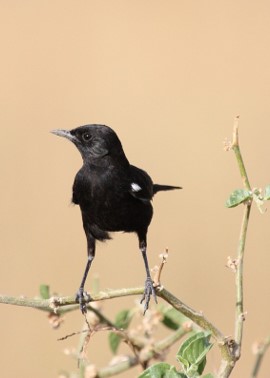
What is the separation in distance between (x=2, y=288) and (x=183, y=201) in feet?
8.10

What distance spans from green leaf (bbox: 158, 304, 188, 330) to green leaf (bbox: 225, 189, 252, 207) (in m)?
0.53

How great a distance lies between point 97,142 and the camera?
394cm

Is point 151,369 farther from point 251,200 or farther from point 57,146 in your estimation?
point 57,146

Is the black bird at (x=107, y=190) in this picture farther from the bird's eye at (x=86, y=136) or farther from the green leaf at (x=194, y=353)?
the green leaf at (x=194, y=353)

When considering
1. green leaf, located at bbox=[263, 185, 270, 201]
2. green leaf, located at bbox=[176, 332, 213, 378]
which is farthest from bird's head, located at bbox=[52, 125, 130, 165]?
green leaf, located at bbox=[176, 332, 213, 378]

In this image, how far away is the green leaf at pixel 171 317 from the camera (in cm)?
230

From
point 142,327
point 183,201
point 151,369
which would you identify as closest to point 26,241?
point 183,201

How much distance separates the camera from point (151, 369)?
1619 mm

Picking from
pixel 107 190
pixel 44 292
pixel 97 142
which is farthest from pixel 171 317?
pixel 97 142

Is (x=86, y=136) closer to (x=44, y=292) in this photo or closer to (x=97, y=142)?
(x=97, y=142)

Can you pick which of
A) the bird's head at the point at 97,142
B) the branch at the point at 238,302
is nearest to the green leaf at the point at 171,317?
the branch at the point at 238,302

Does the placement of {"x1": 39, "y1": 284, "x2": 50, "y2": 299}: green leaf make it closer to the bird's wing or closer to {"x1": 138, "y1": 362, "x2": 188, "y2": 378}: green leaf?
{"x1": 138, "y1": 362, "x2": 188, "y2": 378}: green leaf

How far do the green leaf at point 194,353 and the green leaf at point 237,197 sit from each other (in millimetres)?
332

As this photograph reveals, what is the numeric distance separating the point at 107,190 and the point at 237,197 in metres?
1.96
